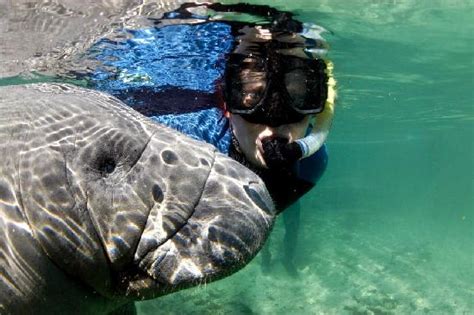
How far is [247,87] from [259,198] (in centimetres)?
397

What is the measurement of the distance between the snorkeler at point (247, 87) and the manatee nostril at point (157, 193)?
8.57 feet

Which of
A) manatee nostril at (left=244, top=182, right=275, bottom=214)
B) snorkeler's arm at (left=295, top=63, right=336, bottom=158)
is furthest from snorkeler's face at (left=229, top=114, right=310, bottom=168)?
manatee nostril at (left=244, top=182, right=275, bottom=214)

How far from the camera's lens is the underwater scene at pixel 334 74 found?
26.7 feet

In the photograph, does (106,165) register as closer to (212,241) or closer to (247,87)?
(212,241)

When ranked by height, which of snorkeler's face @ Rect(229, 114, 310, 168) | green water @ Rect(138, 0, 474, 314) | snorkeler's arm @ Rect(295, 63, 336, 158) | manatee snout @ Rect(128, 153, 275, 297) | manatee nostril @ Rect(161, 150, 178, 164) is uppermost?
manatee nostril @ Rect(161, 150, 178, 164)

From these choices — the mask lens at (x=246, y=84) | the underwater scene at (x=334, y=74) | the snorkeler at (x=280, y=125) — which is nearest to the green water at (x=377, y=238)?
the underwater scene at (x=334, y=74)

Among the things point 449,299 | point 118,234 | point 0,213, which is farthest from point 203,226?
point 449,299

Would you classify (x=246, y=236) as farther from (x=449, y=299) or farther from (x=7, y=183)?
(x=449, y=299)

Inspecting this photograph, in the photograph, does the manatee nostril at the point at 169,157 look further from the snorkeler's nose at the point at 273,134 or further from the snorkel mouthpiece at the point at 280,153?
the snorkeler's nose at the point at 273,134

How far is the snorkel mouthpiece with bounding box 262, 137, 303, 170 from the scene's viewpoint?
4.61 m

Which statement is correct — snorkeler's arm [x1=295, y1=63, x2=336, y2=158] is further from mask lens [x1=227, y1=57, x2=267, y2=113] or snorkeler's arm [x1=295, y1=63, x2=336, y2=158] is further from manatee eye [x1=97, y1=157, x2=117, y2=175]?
manatee eye [x1=97, y1=157, x2=117, y2=175]

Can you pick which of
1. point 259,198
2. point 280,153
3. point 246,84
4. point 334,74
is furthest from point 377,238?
point 259,198

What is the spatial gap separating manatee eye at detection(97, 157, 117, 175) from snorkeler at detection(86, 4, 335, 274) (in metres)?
2.63

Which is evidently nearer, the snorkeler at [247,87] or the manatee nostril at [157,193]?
the manatee nostril at [157,193]
